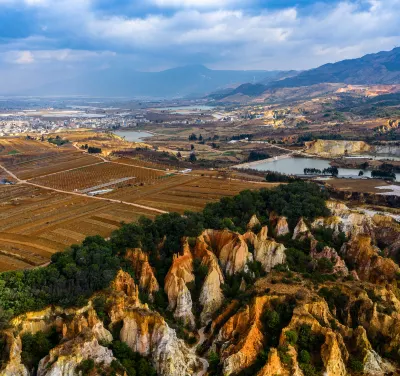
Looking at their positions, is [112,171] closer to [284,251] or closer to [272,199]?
[272,199]

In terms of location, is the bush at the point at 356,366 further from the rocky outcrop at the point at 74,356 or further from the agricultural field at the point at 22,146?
the agricultural field at the point at 22,146

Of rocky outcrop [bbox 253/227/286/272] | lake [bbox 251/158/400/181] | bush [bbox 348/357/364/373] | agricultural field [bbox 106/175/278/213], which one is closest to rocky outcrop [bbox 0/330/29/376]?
bush [bbox 348/357/364/373]

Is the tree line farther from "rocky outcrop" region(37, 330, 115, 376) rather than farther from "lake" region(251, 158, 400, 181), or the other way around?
"lake" region(251, 158, 400, 181)

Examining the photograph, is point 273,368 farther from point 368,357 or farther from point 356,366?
point 368,357

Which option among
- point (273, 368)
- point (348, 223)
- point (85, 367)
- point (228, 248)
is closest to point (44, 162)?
point (228, 248)

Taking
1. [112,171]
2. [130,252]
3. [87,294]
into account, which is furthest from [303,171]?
[87,294]

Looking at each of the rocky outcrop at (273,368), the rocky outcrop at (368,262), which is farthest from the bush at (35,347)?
the rocky outcrop at (368,262)
